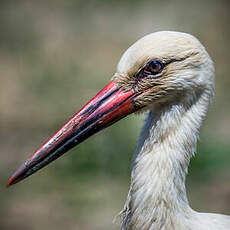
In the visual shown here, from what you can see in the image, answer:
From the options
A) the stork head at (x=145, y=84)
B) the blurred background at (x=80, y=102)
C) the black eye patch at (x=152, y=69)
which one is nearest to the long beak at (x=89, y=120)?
the stork head at (x=145, y=84)

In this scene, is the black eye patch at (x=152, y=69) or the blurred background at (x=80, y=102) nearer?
the black eye patch at (x=152, y=69)

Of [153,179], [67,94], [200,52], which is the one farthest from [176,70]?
[67,94]

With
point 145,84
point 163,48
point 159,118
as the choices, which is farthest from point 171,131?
point 163,48

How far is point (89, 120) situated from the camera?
2668 millimetres

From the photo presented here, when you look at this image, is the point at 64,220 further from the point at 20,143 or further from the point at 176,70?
the point at 176,70

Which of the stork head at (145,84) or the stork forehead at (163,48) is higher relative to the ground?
the stork forehead at (163,48)

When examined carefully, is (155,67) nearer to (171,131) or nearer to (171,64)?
(171,64)

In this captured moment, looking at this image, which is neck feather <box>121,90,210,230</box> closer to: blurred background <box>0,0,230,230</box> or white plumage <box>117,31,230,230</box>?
white plumage <box>117,31,230,230</box>

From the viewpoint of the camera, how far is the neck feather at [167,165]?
2.58m

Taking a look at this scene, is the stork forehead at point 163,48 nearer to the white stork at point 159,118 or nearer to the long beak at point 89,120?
the white stork at point 159,118

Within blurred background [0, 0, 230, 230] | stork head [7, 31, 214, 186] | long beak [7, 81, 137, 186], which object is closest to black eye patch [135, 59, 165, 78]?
stork head [7, 31, 214, 186]

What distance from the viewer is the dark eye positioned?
2576 mm

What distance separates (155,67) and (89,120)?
1.54 ft

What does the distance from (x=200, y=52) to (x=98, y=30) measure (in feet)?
24.6
